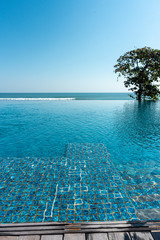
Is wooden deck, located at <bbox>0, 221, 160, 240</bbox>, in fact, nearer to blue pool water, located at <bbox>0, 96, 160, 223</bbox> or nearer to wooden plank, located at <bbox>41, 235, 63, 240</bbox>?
wooden plank, located at <bbox>41, 235, 63, 240</bbox>

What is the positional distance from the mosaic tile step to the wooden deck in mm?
868

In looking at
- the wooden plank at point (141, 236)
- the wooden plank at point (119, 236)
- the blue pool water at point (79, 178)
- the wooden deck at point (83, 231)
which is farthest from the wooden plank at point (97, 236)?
the blue pool water at point (79, 178)

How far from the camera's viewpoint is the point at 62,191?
→ 5000 millimetres

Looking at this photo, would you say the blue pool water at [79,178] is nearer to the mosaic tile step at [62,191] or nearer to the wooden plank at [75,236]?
the mosaic tile step at [62,191]

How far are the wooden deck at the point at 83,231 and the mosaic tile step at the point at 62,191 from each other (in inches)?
34.2

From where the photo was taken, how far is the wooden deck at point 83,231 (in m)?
2.85

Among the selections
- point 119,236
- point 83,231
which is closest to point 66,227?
point 83,231

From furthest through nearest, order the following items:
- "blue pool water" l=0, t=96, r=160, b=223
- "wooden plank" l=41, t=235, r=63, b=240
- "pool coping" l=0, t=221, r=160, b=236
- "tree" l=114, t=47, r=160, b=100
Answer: "tree" l=114, t=47, r=160, b=100
"blue pool water" l=0, t=96, r=160, b=223
"pool coping" l=0, t=221, r=160, b=236
"wooden plank" l=41, t=235, r=63, b=240

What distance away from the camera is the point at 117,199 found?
4.59 meters

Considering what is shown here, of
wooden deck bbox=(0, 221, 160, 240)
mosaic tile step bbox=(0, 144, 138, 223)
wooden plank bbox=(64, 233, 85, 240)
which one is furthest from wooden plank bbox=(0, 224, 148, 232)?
mosaic tile step bbox=(0, 144, 138, 223)

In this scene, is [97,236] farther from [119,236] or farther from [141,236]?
[141,236]

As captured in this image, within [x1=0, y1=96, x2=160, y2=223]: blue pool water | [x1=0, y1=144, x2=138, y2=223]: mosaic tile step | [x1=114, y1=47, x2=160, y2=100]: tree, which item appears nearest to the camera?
[x1=0, y1=144, x2=138, y2=223]: mosaic tile step

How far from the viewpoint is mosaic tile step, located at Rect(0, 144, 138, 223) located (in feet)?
13.2

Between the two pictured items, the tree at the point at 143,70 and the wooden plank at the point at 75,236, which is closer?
the wooden plank at the point at 75,236
